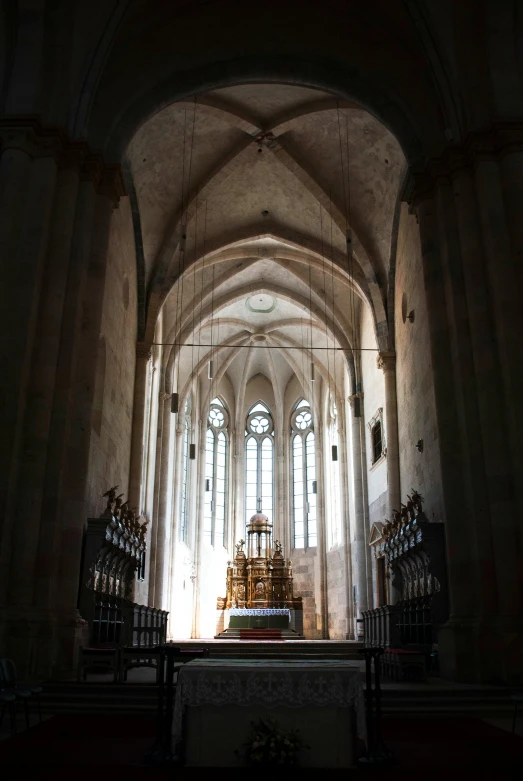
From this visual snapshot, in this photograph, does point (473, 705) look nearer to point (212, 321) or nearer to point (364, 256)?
point (364, 256)

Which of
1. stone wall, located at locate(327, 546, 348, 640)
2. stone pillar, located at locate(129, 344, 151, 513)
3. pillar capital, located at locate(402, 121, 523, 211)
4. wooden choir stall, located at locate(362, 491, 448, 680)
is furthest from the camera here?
stone wall, located at locate(327, 546, 348, 640)

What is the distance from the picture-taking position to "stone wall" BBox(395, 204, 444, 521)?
43.4 feet

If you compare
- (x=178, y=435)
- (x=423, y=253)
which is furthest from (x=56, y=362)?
A: (x=178, y=435)

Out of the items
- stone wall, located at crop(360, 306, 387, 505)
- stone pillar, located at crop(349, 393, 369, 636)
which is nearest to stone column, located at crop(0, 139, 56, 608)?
stone wall, located at crop(360, 306, 387, 505)

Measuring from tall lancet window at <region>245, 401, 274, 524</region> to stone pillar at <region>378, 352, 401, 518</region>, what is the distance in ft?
38.3

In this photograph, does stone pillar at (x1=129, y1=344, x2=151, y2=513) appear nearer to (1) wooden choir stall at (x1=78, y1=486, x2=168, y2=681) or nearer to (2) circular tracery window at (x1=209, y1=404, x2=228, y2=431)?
(1) wooden choir stall at (x1=78, y1=486, x2=168, y2=681)

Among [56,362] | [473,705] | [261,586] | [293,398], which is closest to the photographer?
[473,705]

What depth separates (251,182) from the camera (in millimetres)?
18766

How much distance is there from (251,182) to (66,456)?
→ 11.1 metres

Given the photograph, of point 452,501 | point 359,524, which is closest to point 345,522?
point 359,524

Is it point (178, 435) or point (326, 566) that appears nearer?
point (178, 435)

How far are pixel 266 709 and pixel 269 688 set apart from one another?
0.54 ft

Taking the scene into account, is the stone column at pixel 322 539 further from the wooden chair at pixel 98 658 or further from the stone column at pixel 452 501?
the wooden chair at pixel 98 658

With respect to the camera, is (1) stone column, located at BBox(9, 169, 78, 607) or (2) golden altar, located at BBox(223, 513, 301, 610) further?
(2) golden altar, located at BBox(223, 513, 301, 610)
